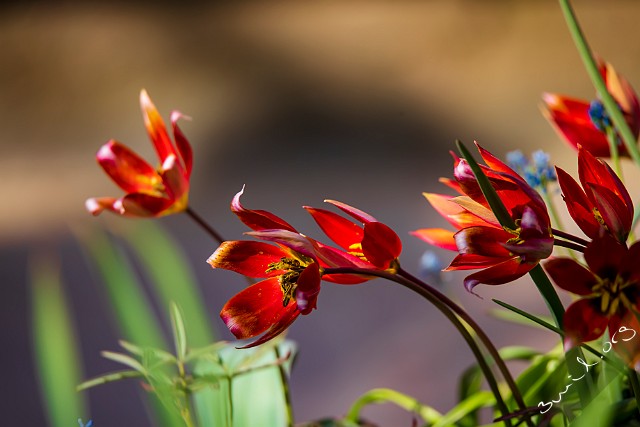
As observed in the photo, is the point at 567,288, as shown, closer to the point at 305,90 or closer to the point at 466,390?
the point at 466,390

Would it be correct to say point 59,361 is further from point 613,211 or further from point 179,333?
point 613,211

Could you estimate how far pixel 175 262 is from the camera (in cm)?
28

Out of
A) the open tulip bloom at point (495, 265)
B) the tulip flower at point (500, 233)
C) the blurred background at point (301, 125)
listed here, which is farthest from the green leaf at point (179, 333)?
the blurred background at point (301, 125)

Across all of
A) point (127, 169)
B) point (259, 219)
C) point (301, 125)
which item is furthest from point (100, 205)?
point (301, 125)

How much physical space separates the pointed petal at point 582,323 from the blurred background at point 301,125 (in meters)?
0.94

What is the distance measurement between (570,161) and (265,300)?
4.63ft

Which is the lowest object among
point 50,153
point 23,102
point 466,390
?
point 466,390

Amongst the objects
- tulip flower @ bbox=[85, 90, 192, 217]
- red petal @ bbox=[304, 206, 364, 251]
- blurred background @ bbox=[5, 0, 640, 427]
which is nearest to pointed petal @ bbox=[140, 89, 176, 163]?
tulip flower @ bbox=[85, 90, 192, 217]

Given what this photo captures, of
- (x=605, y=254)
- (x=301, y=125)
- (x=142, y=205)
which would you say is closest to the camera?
(x=605, y=254)

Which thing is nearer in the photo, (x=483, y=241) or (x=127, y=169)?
(x=483, y=241)

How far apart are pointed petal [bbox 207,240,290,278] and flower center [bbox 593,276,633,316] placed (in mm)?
82

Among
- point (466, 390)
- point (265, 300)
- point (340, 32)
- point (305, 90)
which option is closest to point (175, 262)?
point (265, 300)

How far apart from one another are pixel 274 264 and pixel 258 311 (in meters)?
0.01

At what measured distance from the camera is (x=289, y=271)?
0.23 m
